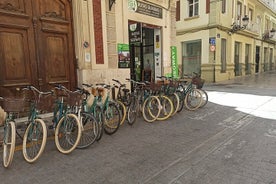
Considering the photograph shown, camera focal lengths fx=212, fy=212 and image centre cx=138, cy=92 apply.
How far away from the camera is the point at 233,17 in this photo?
52.5 ft

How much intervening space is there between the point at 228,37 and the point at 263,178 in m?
15.2

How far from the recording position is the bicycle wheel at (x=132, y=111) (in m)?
5.18

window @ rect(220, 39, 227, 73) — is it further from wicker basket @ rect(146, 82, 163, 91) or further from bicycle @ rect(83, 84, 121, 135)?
bicycle @ rect(83, 84, 121, 135)

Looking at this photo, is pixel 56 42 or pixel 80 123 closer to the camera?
pixel 80 123

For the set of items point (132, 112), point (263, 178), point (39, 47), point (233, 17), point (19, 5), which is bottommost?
point (263, 178)

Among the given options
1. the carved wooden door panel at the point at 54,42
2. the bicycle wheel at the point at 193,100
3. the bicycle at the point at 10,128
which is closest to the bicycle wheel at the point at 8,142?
the bicycle at the point at 10,128

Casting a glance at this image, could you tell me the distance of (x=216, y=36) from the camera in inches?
566

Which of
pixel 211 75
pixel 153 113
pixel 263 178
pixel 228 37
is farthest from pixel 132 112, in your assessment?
pixel 228 37

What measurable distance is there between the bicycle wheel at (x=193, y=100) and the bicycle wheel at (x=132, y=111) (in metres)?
2.08

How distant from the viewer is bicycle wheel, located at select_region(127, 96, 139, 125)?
5184mm

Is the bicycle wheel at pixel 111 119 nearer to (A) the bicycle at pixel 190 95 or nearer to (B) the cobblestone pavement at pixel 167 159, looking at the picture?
(B) the cobblestone pavement at pixel 167 159

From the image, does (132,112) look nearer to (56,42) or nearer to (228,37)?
(56,42)

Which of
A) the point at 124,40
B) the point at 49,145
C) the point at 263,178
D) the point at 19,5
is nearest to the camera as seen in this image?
the point at 263,178

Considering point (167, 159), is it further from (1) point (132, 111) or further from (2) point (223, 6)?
(2) point (223, 6)
